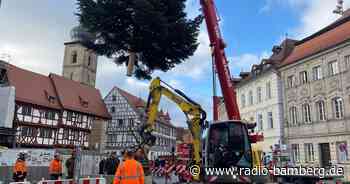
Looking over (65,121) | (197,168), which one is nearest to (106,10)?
(197,168)

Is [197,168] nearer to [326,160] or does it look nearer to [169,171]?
[169,171]

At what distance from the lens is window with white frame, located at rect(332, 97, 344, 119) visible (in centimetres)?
2598

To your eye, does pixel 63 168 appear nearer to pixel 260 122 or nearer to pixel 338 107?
pixel 338 107

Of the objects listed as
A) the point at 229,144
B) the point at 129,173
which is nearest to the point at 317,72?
the point at 229,144

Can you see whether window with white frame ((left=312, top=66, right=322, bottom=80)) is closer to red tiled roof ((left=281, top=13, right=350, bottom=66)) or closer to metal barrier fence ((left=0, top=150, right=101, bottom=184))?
red tiled roof ((left=281, top=13, right=350, bottom=66))

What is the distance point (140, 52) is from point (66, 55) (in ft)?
209

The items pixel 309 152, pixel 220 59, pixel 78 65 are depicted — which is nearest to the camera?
pixel 220 59

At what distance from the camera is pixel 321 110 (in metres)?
28.1

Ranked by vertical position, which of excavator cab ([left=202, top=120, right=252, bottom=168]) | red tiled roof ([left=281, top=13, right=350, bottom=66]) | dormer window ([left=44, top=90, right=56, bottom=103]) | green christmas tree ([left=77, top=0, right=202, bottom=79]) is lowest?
excavator cab ([left=202, top=120, right=252, bottom=168])

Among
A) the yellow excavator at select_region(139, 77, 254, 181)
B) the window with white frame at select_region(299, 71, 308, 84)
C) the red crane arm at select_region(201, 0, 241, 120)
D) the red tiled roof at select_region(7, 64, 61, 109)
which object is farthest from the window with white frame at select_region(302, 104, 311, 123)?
the red tiled roof at select_region(7, 64, 61, 109)

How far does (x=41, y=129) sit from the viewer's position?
137 feet

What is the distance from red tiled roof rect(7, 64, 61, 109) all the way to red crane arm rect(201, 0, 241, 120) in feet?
103

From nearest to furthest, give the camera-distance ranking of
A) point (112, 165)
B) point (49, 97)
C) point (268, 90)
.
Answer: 1. point (112, 165)
2. point (268, 90)
3. point (49, 97)

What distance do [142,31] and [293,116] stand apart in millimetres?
21041
